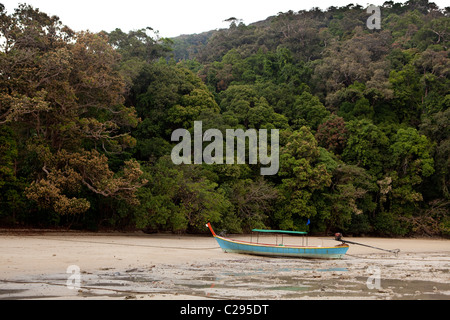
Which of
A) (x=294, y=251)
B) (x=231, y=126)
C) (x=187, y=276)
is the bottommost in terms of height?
(x=294, y=251)

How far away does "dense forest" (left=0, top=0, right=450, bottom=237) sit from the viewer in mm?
24688

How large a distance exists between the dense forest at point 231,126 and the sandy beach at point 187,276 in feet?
24.3

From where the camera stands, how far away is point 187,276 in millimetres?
12750

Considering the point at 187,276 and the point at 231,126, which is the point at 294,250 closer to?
the point at 187,276

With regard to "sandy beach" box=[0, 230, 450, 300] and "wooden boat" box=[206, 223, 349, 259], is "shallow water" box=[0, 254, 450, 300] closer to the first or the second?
"sandy beach" box=[0, 230, 450, 300]

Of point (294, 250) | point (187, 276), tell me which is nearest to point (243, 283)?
point (187, 276)

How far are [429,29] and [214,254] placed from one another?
44.7 m

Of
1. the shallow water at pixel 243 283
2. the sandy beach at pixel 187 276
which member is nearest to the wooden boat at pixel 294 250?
the sandy beach at pixel 187 276

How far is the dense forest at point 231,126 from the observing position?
972 inches

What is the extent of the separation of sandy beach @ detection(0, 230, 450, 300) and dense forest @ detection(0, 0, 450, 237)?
7400 mm

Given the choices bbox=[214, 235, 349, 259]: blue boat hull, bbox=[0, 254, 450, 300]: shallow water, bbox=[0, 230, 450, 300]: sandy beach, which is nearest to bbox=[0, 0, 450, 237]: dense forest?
bbox=[0, 230, 450, 300]: sandy beach

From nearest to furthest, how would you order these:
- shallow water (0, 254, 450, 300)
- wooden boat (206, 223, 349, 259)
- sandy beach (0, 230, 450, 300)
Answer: shallow water (0, 254, 450, 300) → sandy beach (0, 230, 450, 300) → wooden boat (206, 223, 349, 259)

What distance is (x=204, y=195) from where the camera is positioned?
29.2 meters

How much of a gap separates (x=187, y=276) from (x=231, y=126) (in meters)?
26.2
